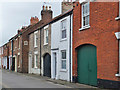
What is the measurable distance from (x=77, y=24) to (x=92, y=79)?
4403 millimetres

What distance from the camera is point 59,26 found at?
18.1 metres

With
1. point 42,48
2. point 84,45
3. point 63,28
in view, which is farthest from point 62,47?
point 42,48

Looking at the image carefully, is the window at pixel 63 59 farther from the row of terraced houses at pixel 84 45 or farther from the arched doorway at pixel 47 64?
the arched doorway at pixel 47 64

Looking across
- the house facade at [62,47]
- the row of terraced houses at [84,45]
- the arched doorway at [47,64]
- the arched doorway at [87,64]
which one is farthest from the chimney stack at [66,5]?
the arched doorway at [87,64]

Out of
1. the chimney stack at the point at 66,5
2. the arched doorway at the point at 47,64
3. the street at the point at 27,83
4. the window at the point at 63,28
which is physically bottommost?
the street at the point at 27,83

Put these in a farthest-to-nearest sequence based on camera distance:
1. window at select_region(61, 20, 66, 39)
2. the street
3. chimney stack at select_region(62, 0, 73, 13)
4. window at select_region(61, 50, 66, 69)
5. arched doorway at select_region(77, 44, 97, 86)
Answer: chimney stack at select_region(62, 0, 73, 13)
window at select_region(61, 20, 66, 39)
window at select_region(61, 50, 66, 69)
the street
arched doorway at select_region(77, 44, 97, 86)

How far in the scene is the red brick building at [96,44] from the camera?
11.3m

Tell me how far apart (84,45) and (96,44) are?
1684mm

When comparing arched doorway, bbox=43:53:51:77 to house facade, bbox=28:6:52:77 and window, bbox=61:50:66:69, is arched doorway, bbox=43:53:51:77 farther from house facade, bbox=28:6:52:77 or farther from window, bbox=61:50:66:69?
window, bbox=61:50:66:69

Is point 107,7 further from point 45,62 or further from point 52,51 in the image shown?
point 45,62

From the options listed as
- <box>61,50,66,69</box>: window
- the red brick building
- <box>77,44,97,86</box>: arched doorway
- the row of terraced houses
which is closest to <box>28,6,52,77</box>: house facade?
the row of terraced houses

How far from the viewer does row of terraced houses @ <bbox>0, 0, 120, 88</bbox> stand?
11.4 metres

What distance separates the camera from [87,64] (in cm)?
1384

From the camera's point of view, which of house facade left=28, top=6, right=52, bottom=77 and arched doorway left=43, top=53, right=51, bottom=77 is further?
house facade left=28, top=6, right=52, bottom=77
